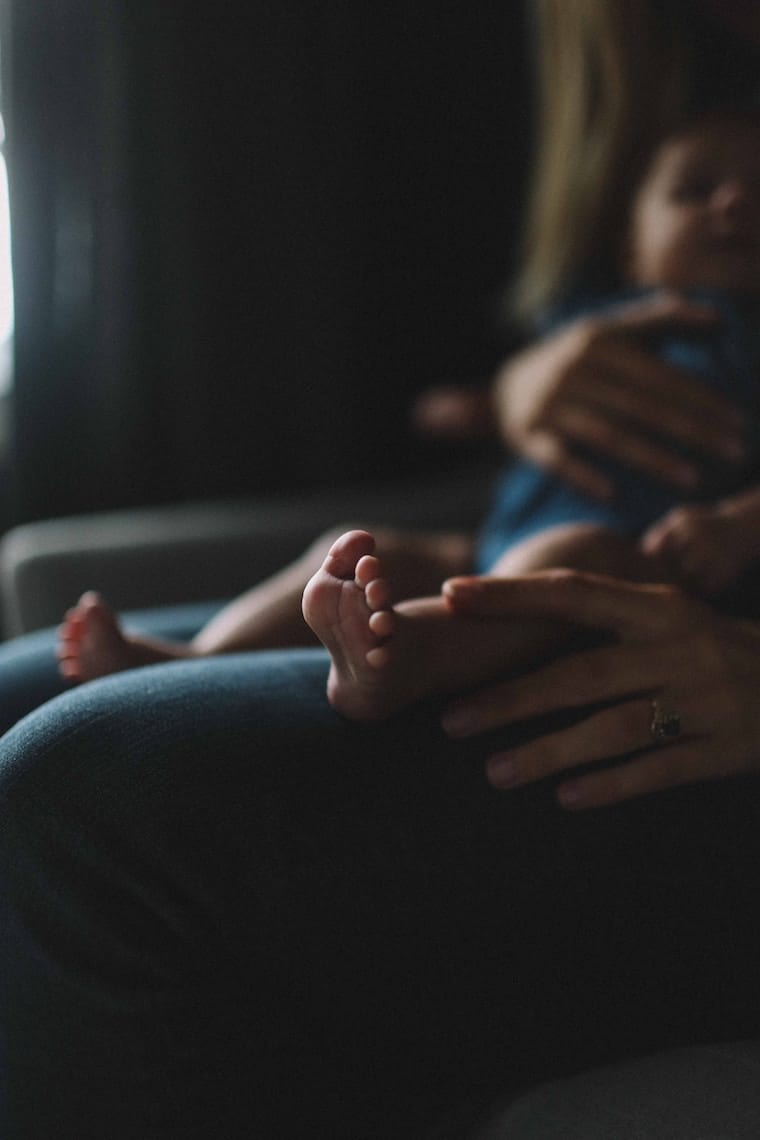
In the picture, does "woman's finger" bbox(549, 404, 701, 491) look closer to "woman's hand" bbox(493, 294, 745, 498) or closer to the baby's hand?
"woman's hand" bbox(493, 294, 745, 498)

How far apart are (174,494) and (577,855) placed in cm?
124

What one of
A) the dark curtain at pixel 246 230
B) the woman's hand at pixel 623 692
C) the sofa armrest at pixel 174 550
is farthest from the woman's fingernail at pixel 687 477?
the dark curtain at pixel 246 230

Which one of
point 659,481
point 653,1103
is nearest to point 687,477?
point 659,481

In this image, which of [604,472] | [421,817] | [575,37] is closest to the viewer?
[421,817]

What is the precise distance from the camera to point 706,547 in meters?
0.73

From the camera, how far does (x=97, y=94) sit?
1494 mm

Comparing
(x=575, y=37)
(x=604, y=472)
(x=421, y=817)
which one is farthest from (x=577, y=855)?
(x=575, y=37)

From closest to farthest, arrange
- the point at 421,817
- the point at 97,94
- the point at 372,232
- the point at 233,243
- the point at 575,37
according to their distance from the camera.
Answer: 1. the point at 421,817
2. the point at 575,37
3. the point at 97,94
4. the point at 233,243
5. the point at 372,232

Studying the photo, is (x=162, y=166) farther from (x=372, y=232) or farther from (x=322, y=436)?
(x=322, y=436)

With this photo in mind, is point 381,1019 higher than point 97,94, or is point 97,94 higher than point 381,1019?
point 97,94

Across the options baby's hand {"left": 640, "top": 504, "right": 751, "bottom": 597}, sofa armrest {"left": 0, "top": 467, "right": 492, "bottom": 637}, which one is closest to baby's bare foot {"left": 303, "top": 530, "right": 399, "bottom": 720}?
baby's hand {"left": 640, "top": 504, "right": 751, "bottom": 597}

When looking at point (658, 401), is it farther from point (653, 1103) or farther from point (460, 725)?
point (653, 1103)

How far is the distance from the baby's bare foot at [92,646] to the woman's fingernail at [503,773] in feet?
0.97

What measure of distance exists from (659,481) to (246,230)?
958mm
